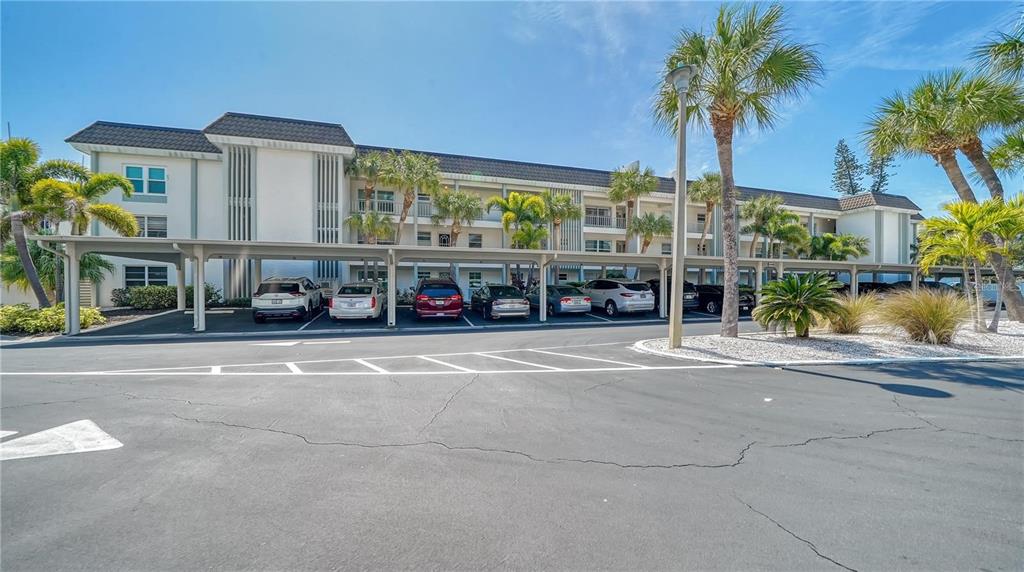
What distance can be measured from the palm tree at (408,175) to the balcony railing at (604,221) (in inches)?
478

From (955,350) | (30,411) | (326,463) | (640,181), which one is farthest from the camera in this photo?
(640,181)

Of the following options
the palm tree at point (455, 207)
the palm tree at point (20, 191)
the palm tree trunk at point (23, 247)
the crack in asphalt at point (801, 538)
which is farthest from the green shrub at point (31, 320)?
the crack in asphalt at point (801, 538)

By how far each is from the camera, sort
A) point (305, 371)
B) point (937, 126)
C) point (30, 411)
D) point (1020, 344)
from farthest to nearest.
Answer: point (937, 126) < point (1020, 344) < point (305, 371) < point (30, 411)

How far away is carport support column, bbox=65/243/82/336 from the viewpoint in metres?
13.0

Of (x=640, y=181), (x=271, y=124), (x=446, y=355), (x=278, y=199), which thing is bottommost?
(x=446, y=355)

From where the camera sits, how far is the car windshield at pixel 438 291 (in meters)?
16.0

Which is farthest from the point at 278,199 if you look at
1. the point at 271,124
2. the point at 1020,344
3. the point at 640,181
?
the point at 1020,344

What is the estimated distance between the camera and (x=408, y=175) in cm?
2361

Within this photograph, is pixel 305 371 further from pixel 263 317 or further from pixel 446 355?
pixel 263 317

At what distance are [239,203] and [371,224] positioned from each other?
7.04m

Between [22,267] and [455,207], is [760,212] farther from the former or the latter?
[22,267]

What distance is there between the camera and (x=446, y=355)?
9.46m

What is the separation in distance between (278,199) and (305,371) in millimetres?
18684

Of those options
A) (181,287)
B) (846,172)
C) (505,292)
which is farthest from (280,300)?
→ (846,172)
